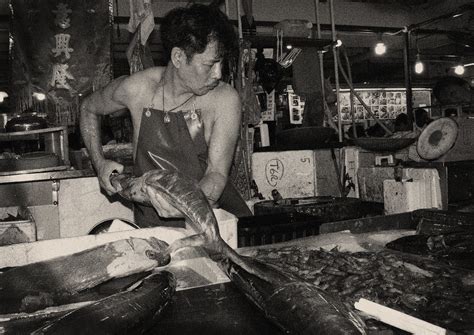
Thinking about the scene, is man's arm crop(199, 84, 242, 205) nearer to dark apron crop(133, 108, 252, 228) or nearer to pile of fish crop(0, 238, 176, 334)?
dark apron crop(133, 108, 252, 228)

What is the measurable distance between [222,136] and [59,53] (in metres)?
3.64

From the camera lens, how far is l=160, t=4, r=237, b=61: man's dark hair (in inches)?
117

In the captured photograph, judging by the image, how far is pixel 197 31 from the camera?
2988 millimetres

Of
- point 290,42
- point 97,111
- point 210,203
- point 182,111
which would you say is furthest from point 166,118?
point 290,42

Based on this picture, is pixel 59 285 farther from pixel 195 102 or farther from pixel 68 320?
pixel 195 102

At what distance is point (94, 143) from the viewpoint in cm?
360

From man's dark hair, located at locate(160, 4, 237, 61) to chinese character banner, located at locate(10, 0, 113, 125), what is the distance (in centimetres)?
305

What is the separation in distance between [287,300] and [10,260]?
5.15ft

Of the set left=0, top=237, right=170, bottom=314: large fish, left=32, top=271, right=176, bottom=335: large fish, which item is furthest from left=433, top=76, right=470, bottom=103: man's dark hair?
left=32, top=271, right=176, bottom=335: large fish

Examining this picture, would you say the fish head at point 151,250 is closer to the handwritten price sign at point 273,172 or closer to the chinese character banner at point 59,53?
the handwritten price sign at point 273,172

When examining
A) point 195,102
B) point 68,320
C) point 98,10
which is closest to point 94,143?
point 195,102

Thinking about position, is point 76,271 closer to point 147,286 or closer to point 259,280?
point 147,286

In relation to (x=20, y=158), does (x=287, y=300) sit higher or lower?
lower

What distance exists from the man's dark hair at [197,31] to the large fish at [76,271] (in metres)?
1.40
